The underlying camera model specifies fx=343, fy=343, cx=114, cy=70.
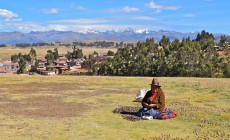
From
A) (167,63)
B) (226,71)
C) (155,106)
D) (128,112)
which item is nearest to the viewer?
(155,106)

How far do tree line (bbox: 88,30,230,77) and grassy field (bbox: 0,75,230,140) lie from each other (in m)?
44.3

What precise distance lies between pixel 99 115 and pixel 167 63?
200ft

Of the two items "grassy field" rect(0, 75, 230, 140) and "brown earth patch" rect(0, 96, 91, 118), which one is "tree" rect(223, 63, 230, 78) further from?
"brown earth patch" rect(0, 96, 91, 118)

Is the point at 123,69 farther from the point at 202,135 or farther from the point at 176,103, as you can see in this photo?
the point at 202,135

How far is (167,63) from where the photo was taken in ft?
266

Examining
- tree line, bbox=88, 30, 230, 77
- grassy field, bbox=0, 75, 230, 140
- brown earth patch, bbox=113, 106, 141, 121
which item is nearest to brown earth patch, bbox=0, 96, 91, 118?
grassy field, bbox=0, 75, 230, 140

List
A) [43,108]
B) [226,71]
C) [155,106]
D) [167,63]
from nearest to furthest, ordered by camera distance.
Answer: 1. [155,106]
2. [43,108]
3. [226,71]
4. [167,63]

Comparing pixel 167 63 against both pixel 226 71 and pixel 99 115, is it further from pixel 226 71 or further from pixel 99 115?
pixel 99 115

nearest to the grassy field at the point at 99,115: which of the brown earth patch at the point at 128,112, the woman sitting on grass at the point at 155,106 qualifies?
the brown earth patch at the point at 128,112

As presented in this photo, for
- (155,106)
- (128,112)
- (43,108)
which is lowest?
(43,108)

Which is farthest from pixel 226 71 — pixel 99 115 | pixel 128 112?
pixel 99 115

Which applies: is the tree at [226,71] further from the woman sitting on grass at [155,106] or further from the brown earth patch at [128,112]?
the woman sitting on grass at [155,106]

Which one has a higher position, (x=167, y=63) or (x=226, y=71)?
(x=167, y=63)

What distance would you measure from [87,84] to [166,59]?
150 ft
